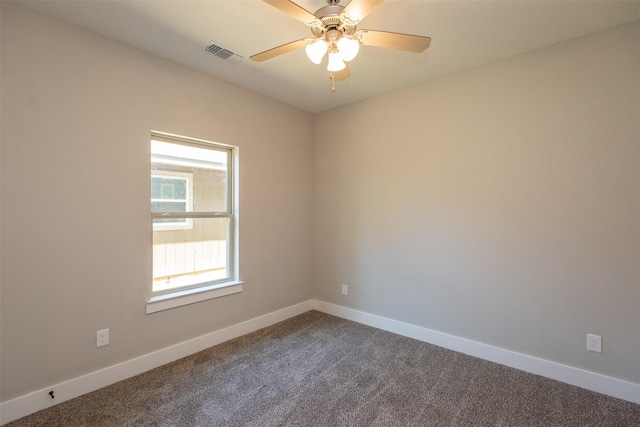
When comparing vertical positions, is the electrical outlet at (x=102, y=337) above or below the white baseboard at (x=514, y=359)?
above

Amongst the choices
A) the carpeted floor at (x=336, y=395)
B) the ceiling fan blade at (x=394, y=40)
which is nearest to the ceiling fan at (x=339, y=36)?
the ceiling fan blade at (x=394, y=40)

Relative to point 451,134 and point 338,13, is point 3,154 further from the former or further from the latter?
point 451,134

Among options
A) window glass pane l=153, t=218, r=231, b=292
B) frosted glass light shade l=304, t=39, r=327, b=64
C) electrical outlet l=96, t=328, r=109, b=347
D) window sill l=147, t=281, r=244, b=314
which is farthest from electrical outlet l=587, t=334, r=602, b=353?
electrical outlet l=96, t=328, r=109, b=347

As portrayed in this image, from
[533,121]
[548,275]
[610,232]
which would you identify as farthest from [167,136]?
[610,232]

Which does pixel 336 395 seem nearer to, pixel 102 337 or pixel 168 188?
pixel 102 337

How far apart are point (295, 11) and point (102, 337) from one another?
259 centimetres

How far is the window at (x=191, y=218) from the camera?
8.57ft

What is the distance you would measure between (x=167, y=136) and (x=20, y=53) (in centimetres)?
99

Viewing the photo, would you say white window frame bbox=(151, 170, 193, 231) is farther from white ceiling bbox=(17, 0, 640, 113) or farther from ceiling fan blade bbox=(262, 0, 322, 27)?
ceiling fan blade bbox=(262, 0, 322, 27)

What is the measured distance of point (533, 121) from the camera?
238cm

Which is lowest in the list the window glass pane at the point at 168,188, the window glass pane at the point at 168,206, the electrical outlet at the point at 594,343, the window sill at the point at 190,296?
the electrical outlet at the point at 594,343

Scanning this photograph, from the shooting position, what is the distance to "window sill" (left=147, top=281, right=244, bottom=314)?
2480 millimetres

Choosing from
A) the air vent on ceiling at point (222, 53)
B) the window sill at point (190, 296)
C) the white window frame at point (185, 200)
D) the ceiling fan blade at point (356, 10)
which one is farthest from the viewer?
the white window frame at point (185, 200)

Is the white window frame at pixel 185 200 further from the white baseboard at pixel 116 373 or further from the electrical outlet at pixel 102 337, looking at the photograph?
the white baseboard at pixel 116 373
